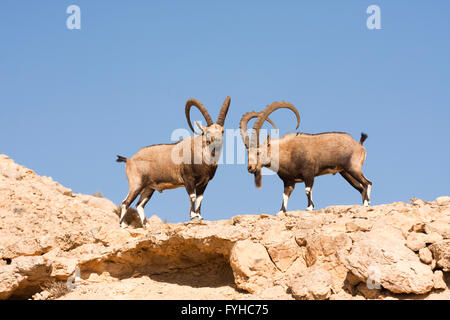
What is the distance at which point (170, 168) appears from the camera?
16.3m

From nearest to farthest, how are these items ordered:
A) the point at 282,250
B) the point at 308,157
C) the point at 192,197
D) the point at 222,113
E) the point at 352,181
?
the point at 282,250 → the point at 192,197 → the point at 222,113 → the point at 308,157 → the point at 352,181

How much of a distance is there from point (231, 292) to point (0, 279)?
14.8 ft

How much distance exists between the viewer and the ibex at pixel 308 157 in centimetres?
1566

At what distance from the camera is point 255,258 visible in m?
10.4

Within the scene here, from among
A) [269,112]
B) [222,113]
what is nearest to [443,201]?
[269,112]

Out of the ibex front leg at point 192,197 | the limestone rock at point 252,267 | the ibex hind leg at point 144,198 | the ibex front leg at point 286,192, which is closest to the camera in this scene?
the limestone rock at point 252,267

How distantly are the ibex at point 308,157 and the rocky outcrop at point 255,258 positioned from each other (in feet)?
12.5

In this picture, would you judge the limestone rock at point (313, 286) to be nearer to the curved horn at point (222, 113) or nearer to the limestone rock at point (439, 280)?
the limestone rock at point (439, 280)

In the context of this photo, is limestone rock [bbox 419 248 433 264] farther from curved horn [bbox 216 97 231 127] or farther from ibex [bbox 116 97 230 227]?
curved horn [bbox 216 97 231 127]

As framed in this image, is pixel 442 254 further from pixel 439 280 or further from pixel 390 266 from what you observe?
pixel 390 266

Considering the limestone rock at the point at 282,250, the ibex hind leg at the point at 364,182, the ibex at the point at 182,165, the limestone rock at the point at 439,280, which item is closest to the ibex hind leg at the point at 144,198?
the ibex at the point at 182,165

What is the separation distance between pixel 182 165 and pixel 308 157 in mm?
3468
